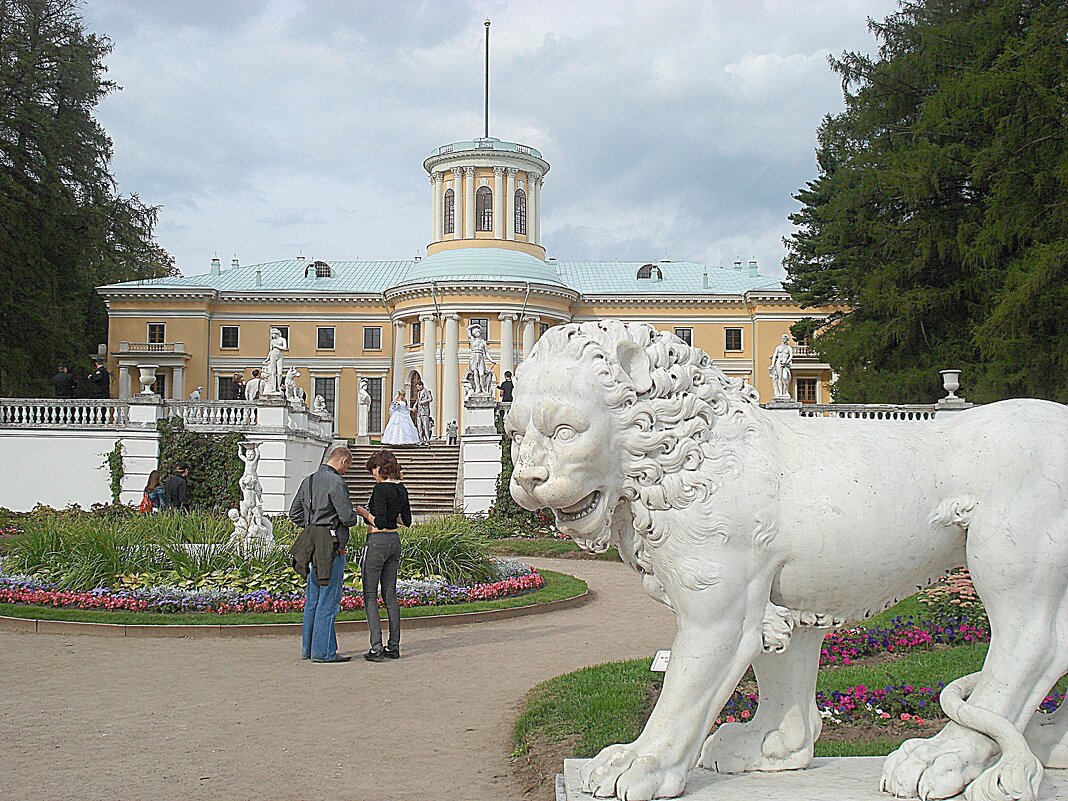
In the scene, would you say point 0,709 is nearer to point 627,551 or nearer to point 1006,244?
point 627,551

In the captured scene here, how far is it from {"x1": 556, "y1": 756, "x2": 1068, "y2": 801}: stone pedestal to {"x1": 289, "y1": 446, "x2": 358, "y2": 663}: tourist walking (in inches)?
228

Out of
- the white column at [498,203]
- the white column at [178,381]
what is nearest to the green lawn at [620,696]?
the white column at [498,203]

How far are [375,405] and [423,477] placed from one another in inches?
1208

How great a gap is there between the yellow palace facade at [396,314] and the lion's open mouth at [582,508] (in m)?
53.2

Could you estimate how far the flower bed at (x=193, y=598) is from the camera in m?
11.8

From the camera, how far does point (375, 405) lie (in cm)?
5938

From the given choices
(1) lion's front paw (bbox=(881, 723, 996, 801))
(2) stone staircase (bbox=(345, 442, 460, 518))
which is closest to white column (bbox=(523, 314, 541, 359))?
(2) stone staircase (bbox=(345, 442, 460, 518))

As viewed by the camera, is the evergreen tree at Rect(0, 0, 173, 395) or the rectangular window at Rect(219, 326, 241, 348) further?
the rectangular window at Rect(219, 326, 241, 348)

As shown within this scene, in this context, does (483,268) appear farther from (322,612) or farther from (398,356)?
(322,612)

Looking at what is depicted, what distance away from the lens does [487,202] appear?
59.9 metres

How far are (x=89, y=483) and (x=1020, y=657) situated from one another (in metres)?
25.6

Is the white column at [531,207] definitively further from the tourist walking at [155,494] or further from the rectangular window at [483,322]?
the tourist walking at [155,494]

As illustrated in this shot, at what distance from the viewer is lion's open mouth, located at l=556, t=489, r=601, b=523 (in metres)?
3.35

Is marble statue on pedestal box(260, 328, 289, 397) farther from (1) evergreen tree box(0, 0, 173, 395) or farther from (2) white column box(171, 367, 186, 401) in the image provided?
(2) white column box(171, 367, 186, 401)
